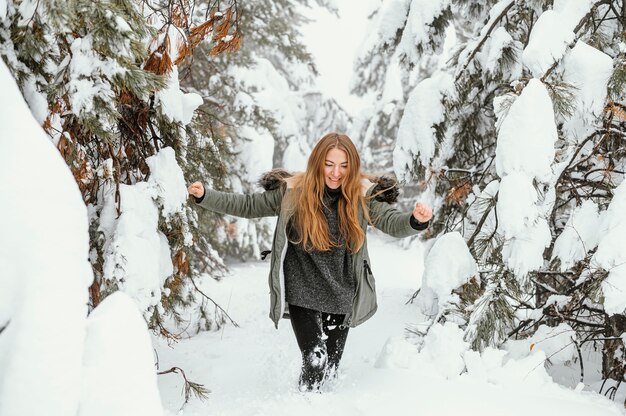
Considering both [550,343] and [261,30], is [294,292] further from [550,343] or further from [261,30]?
[261,30]

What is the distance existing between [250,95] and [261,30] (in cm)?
120

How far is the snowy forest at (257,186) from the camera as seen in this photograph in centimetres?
125

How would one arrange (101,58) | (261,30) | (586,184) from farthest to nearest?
(261,30), (586,184), (101,58)

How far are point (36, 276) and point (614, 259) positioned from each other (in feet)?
9.39

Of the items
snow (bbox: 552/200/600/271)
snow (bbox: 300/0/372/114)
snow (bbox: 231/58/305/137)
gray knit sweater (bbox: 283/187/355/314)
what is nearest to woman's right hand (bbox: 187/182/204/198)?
gray knit sweater (bbox: 283/187/355/314)

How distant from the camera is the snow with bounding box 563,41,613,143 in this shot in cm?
333

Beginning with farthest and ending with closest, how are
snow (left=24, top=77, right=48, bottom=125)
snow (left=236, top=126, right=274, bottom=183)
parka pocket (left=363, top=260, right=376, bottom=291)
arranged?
snow (left=236, top=126, right=274, bottom=183) < parka pocket (left=363, top=260, right=376, bottom=291) < snow (left=24, top=77, right=48, bottom=125)

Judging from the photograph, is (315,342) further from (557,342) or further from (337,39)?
(337,39)

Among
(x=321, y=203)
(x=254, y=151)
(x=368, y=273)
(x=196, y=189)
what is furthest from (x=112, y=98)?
(x=254, y=151)

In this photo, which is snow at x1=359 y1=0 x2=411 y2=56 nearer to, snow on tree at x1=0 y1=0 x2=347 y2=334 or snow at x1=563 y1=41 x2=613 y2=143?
snow on tree at x1=0 y1=0 x2=347 y2=334

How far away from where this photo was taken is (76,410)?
48.6 inches

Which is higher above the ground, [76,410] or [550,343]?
Answer: [76,410]

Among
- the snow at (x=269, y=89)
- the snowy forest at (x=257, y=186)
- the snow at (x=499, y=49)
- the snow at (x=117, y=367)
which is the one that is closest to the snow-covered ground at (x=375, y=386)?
the snowy forest at (x=257, y=186)

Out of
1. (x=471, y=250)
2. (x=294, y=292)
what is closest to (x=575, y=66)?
(x=471, y=250)
